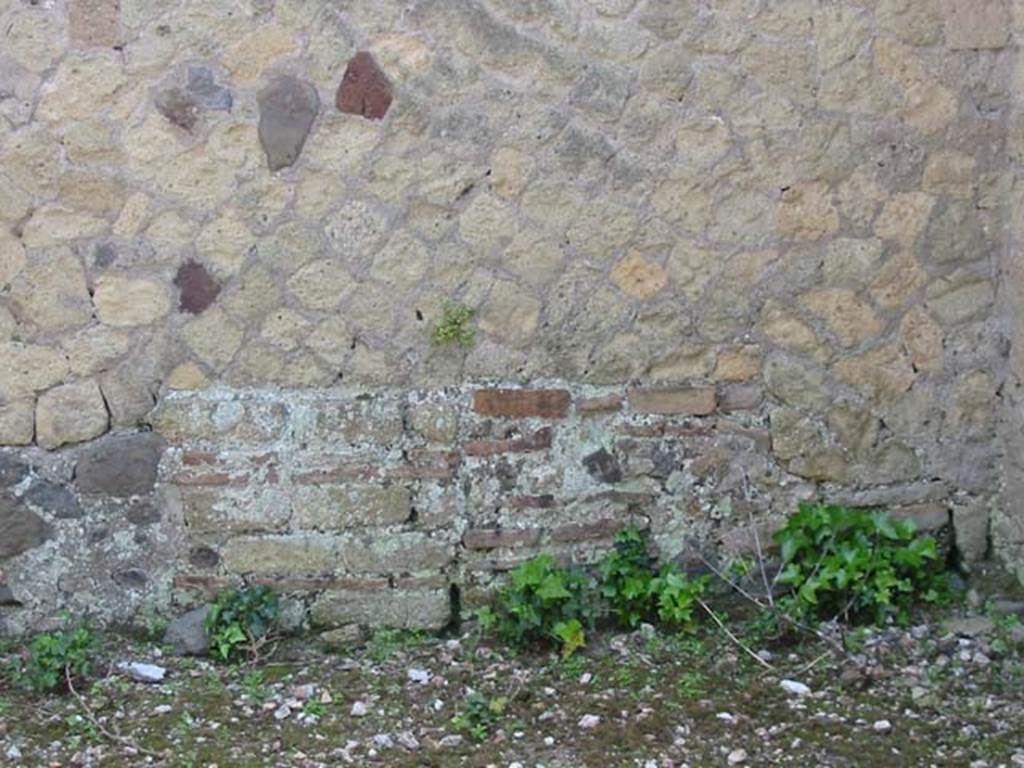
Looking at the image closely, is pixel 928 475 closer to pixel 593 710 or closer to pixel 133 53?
pixel 593 710

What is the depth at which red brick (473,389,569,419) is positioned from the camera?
405cm

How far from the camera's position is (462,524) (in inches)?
161

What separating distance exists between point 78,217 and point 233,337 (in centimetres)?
51

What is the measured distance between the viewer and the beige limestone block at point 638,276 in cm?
404

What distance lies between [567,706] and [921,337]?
1.45 meters

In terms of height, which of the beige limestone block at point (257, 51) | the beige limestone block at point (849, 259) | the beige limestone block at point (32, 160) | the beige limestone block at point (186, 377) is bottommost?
the beige limestone block at point (186, 377)

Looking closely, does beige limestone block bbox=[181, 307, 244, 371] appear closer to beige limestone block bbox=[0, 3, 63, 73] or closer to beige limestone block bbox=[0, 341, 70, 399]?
beige limestone block bbox=[0, 341, 70, 399]

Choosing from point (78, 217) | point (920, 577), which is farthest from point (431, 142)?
point (920, 577)

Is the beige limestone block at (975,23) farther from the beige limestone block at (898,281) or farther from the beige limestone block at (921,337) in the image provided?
the beige limestone block at (921,337)

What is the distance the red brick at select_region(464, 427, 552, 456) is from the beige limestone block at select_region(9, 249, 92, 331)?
3.62ft

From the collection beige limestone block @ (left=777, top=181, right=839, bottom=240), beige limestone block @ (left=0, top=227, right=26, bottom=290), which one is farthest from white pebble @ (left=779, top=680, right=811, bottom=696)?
beige limestone block @ (left=0, top=227, right=26, bottom=290)

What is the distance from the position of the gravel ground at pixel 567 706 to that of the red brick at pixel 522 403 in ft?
2.12

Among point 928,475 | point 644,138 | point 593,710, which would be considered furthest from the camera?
point 928,475

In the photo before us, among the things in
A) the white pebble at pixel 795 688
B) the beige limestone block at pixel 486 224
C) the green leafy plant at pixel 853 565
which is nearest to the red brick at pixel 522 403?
the beige limestone block at pixel 486 224
